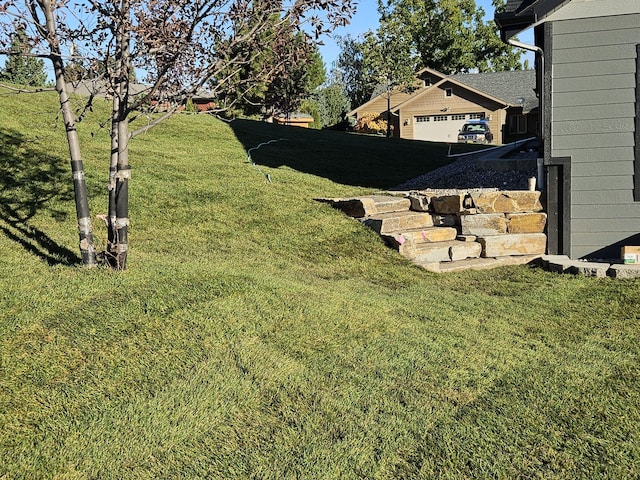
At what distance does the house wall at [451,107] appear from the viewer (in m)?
36.2

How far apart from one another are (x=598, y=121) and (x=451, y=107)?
3071cm

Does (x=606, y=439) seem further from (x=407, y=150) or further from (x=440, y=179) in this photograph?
(x=407, y=150)

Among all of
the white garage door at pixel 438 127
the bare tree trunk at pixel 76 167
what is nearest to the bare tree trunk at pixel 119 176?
the bare tree trunk at pixel 76 167

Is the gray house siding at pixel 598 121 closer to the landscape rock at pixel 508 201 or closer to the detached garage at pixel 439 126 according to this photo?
the landscape rock at pixel 508 201

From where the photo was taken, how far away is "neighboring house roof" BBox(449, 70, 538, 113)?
35562mm

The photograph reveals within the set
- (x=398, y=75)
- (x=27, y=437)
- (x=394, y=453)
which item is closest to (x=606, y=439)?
(x=394, y=453)

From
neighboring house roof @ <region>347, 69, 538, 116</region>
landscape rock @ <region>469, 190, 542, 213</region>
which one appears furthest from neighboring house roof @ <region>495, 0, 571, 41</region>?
neighboring house roof @ <region>347, 69, 538, 116</region>

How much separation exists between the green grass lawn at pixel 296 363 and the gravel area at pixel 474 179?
242 centimetres

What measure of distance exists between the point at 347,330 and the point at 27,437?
7.52 feet

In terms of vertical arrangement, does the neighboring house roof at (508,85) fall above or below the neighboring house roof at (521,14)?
above

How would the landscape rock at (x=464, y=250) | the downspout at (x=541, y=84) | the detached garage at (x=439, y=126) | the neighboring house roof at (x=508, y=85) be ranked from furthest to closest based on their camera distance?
the detached garage at (x=439, y=126) → the neighboring house roof at (x=508, y=85) → the downspout at (x=541, y=84) → the landscape rock at (x=464, y=250)

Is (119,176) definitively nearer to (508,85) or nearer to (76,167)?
(76,167)

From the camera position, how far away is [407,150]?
19.1 meters

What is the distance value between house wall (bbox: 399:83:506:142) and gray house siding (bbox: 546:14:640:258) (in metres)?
29.6
